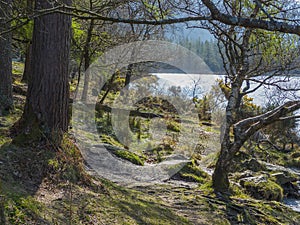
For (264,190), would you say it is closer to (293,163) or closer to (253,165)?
(253,165)

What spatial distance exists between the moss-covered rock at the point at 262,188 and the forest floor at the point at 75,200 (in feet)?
3.69

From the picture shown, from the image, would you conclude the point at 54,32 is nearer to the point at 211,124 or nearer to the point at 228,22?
the point at 228,22

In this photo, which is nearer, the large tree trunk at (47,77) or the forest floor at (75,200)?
the forest floor at (75,200)

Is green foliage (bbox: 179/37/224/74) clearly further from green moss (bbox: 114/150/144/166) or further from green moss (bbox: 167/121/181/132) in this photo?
green moss (bbox: 114/150/144/166)

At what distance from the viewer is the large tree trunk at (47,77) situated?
3854 millimetres

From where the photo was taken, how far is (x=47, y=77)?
3.89 m

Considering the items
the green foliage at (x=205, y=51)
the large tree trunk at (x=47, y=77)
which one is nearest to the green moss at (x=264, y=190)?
the large tree trunk at (x=47, y=77)

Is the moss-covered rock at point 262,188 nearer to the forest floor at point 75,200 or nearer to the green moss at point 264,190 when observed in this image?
the green moss at point 264,190

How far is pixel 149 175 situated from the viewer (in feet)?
21.0

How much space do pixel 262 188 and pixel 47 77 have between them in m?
4.91

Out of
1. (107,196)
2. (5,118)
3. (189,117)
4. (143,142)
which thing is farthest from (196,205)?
(189,117)

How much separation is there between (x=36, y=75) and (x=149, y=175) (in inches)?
133

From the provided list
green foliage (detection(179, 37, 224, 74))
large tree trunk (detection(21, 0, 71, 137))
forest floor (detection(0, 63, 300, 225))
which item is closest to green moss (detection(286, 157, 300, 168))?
green foliage (detection(179, 37, 224, 74))

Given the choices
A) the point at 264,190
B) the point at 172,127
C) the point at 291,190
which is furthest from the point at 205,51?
the point at 264,190
